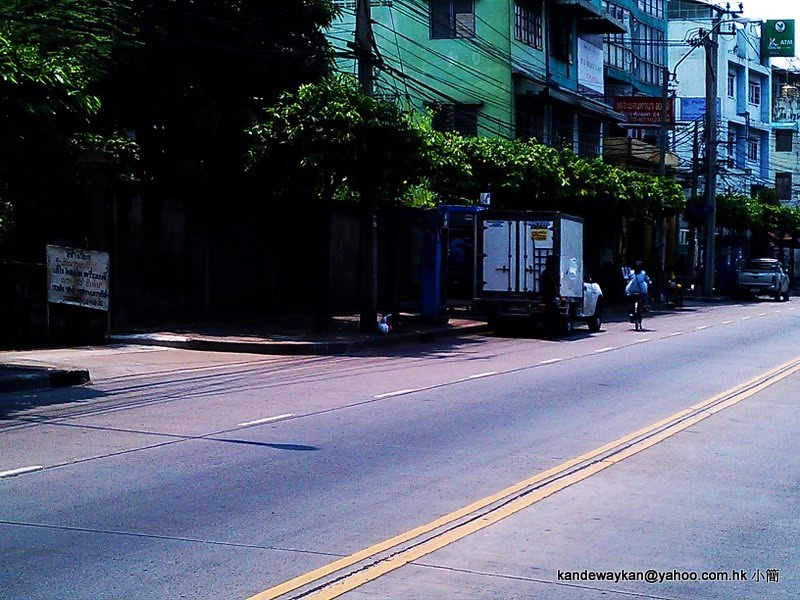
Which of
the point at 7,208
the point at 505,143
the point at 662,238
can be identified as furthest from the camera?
the point at 662,238

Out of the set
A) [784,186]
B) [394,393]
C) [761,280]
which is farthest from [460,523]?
[784,186]

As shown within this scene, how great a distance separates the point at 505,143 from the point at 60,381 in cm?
2134

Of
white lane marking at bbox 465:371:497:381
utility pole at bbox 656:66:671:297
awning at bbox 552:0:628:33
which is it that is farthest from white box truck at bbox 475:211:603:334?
awning at bbox 552:0:628:33

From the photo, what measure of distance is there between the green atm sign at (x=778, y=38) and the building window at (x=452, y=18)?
153ft

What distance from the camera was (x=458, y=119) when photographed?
4338 centimetres

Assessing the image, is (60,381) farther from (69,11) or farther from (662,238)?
(662,238)

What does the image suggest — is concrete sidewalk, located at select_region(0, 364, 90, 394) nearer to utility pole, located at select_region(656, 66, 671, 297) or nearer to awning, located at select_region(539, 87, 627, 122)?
awning, located at select_region(539, 87, 627, 122)

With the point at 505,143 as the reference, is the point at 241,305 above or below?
below

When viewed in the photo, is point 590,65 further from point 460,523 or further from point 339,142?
point 460,523

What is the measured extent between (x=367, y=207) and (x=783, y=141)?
7001 centimetres

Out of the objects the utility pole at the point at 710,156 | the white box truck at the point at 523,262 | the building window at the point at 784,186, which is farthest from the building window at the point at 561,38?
the building window at the point at 784,186

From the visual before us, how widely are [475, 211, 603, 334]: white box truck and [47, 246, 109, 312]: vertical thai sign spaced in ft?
34.4

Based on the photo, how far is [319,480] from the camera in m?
9.42

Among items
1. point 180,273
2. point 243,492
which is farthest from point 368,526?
point 180,273
